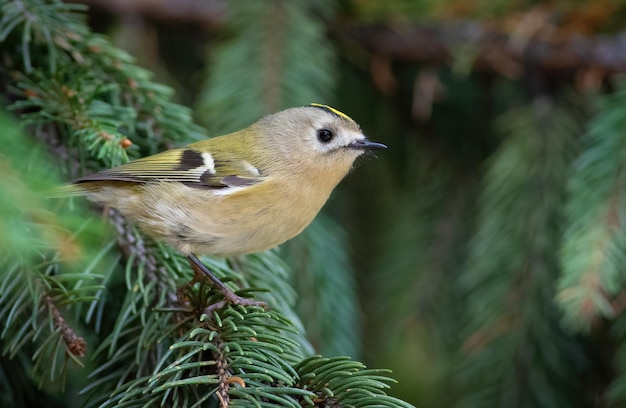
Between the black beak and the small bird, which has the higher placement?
the black beak

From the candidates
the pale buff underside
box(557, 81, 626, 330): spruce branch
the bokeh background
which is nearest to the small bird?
the pale buff underside

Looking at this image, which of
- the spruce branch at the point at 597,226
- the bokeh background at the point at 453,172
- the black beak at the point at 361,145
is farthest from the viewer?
the black beak at the point at 361,145

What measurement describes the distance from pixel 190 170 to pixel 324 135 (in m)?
0.40

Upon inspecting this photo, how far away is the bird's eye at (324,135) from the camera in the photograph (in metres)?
2.02

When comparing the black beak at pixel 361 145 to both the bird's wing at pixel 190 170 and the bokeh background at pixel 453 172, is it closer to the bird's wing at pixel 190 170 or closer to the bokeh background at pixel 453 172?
the bokeh background at pixel 453 172

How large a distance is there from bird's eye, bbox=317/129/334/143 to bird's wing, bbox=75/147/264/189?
0.67 ft

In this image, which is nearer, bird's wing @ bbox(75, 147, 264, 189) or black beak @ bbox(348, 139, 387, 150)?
bird's wing @ bbox(75, 147, 264, 189)

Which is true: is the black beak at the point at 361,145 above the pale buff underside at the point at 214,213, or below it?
above

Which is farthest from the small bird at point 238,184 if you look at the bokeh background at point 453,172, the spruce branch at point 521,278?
the spruce branch at point 521,278

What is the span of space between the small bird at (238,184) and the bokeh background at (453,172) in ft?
0.39

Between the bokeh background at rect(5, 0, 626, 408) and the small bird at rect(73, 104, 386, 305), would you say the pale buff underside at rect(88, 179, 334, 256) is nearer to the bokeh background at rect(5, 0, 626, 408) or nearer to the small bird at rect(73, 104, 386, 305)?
the small bird at rect(73, 104, 386, 305)

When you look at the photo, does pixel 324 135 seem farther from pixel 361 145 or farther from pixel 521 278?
pixel 521 278

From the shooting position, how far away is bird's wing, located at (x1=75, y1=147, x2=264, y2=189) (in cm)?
162

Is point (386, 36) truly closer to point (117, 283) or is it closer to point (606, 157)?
point (606, 157)
